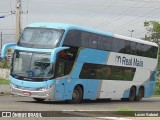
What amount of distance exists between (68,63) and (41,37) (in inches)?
74.0

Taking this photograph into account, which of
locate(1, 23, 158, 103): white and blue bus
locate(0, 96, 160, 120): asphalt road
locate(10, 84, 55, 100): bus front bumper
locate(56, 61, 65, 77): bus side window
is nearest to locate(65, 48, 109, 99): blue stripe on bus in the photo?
locate(1, 23, 158, 103): white and blue bus

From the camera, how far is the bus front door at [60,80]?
23250mm

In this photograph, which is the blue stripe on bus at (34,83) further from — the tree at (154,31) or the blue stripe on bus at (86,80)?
the tree at (154,31)

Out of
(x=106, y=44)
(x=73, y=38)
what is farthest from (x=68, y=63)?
(x=106, y=44)

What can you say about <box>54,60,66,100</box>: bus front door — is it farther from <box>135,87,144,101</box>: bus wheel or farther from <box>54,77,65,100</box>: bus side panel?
<box>135,87,144,101</box>: bus wheel

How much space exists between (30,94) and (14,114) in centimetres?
1037

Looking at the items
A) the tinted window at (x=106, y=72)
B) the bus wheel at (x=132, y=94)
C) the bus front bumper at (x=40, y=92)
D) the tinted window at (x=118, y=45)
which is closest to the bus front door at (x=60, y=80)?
the bus front bumper at (x=40, y=92)

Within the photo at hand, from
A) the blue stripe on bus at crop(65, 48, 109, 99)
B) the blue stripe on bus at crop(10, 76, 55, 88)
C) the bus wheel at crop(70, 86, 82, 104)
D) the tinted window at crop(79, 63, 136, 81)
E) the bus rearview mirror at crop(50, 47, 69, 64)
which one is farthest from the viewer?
the tinted window at crop(79, 63, 136, 81)

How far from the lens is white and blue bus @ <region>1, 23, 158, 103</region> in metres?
23.0

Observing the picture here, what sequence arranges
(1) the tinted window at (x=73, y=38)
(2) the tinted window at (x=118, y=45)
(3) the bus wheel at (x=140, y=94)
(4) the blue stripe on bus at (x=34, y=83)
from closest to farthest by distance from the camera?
(4) the blue stripe on bus at (x=34, y=83) < (1) the tinted window at (x=73, y=38) < (2) the tinted window at (x=118, y=45) < (3) the bus wheel at (x=140, y=94)

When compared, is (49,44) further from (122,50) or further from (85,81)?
(122,50)

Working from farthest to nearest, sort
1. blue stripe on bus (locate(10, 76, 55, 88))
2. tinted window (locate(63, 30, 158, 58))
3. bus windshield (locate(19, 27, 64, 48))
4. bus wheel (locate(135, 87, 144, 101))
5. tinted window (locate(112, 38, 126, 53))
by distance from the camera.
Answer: bus wheel (locate(135, 87, 144, 101)) → tinted window (locate(112, 38, 126, 53)) → tinted window (locate(63, 30, 158, 58)) → bus windshield (locate(19, 27, 64, 48)) → blue stripe on bus (locate(10, 76, 55, 88))

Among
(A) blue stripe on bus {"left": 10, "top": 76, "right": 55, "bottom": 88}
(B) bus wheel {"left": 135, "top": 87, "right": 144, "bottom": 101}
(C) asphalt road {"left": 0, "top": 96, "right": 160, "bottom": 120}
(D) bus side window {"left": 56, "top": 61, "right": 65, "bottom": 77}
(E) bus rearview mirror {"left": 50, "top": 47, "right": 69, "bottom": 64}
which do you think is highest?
(E) bus rearview mirror {"left": 50, "top": 47, "right": 69, "bottom": 64}

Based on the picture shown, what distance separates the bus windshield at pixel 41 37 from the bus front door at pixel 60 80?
1.07 meters
